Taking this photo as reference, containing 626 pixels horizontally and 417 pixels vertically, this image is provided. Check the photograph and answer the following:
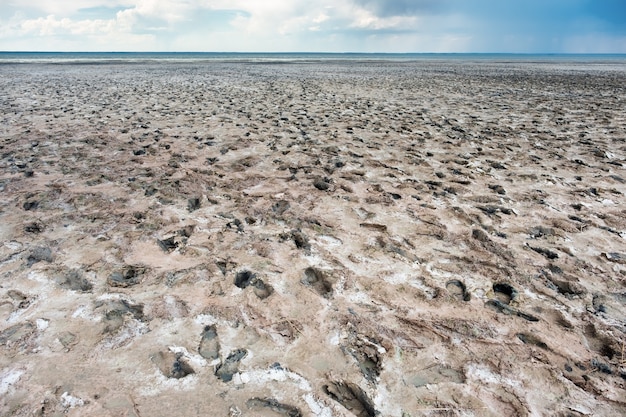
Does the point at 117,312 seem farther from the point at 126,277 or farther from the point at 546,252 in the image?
the point at 546,252

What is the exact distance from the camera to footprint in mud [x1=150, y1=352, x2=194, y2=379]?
2.56m

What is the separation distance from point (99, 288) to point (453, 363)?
294cm

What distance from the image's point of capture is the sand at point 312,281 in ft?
8.11

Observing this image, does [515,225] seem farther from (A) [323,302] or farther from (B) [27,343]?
(B) [27,343]

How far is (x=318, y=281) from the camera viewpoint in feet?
11.9

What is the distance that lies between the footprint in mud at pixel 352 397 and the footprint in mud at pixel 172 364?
92 centimetres

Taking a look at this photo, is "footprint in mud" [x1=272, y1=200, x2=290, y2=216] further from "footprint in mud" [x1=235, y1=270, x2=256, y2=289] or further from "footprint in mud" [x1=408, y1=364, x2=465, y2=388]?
"footprint in mud" [x1=408, y1=364, x2=465, y2=388]

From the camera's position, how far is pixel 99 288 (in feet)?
11.3

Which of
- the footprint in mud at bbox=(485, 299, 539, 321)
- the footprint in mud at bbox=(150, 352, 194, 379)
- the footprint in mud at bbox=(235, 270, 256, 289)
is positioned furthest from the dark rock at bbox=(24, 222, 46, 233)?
the footprint in mud at bbox=(485, 299, 539, 321)

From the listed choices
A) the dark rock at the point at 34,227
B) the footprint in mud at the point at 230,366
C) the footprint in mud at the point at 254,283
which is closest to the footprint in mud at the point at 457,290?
the footprint in mud at the point at 254,283

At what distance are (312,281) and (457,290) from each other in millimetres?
1307

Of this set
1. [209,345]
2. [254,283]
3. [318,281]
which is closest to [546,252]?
[318,281]

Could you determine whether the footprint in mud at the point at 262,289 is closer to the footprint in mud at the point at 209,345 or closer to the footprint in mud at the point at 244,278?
the footprint in mud at the point at 244,278

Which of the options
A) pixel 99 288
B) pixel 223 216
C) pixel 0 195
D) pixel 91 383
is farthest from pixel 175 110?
pixel 91 383
